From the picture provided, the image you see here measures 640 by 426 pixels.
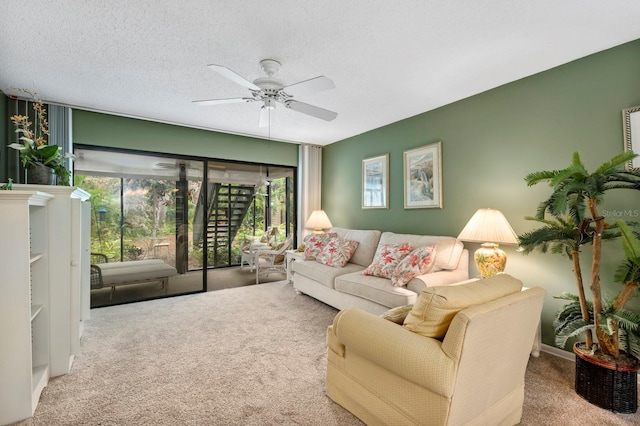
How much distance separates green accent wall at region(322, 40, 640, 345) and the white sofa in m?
0.33

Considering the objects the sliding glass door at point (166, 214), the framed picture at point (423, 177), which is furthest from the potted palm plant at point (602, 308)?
the sliding glass door at point (166, 214)

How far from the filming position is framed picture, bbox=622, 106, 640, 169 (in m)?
2.24

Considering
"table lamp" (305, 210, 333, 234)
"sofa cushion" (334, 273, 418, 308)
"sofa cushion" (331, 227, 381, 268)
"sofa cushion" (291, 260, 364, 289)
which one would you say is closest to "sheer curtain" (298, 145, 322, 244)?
"table lamp" (305, 210, 333, 234)

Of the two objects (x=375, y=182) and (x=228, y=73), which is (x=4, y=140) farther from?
(x=375, y=182)

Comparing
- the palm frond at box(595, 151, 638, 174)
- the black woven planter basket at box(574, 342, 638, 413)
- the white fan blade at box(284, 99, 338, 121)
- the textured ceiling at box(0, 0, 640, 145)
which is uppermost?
the textured ceiling at box(0, 0, 640, 145)

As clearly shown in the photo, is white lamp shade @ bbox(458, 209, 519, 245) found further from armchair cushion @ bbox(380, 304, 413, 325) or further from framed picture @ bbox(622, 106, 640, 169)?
armchair cushion @ bbox(380, 304, 413, 325)

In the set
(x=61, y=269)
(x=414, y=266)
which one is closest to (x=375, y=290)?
(x=414, y=266)

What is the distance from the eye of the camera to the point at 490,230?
2742 mm

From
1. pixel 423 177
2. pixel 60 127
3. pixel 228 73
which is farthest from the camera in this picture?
pixel 423 177

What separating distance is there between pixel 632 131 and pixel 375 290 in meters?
2.38

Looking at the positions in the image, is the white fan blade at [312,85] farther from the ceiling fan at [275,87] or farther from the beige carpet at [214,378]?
the beige carpet at [214,378]

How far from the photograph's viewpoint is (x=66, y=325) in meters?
2.28

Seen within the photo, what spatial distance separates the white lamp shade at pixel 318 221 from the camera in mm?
5131

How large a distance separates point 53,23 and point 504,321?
3346 millimetres
